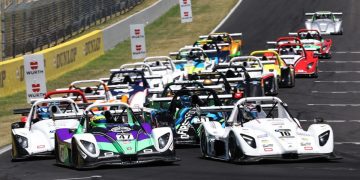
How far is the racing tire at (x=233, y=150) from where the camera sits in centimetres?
1975

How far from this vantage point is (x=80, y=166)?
63.8 ft

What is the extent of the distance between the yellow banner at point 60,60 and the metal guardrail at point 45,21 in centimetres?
94

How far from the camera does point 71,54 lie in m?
47.0

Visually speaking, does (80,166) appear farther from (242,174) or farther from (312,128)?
(312,128)

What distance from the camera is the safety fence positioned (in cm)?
3806

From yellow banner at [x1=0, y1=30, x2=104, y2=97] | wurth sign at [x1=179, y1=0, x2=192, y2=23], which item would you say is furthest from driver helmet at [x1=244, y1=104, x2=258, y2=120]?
wurth sign at [x1=179, y1=0, x2=192, y2=23]

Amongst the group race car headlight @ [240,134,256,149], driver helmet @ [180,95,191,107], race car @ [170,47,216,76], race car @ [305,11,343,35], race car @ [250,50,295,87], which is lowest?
race car headlight @ [240,134,256,149]

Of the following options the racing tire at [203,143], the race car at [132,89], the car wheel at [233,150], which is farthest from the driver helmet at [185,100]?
the car wheel at [233,150]

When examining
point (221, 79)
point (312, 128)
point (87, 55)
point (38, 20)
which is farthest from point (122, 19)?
point (312, 128)

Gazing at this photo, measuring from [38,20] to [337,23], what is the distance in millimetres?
19311

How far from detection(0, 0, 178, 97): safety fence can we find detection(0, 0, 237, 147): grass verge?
1.04 feet

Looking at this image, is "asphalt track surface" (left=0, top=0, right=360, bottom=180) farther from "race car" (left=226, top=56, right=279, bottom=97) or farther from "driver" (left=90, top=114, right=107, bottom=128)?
"driver" (left=90, top=114, right=107, bottom=128)

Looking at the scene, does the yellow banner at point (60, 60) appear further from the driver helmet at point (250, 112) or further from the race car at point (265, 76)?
the driver helmet at point (250, 112)

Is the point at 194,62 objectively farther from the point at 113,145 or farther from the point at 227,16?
the point at 227,16
